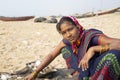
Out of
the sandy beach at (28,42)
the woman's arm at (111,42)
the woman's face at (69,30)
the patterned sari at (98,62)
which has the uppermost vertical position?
the woman's face at (69,30)

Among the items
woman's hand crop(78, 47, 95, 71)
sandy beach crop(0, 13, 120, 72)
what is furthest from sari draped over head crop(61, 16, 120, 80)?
sandy beach crop(0, 13, 120, 72)

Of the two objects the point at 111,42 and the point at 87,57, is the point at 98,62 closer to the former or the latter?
the point at 87,57

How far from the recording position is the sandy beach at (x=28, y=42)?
6.55m

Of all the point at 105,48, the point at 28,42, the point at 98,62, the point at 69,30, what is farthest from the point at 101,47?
the point at 28,42

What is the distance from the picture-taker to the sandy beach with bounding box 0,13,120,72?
6551 millimetres

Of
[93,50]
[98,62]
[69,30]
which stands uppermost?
[69,30]

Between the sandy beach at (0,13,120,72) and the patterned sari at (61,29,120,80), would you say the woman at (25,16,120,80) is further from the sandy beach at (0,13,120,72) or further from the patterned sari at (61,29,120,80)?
the sandy beach at (0,13,120,72)

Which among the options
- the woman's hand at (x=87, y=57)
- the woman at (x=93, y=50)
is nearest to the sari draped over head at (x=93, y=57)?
the woman at (x=93, y=50)

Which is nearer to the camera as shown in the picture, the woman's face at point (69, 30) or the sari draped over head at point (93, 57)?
the sari draped over head at point (93, 57)

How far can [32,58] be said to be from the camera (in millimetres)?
6797

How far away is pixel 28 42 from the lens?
26.5ft

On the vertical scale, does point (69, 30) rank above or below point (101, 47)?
above

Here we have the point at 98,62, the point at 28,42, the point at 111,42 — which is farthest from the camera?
the point at 28,42

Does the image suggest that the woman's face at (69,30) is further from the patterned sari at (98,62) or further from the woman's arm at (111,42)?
the woman's arm at (111,42)
